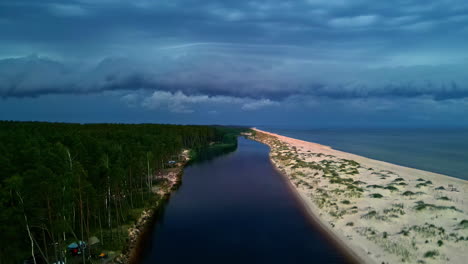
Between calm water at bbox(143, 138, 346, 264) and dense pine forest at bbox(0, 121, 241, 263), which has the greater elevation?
dense pine forest at bbox(0, 121, 241, 263)

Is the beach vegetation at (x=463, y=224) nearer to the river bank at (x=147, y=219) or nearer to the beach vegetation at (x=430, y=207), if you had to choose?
the beach vegetation at (x=430, y=207)

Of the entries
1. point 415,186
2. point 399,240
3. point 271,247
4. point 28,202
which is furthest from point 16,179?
point 415,186

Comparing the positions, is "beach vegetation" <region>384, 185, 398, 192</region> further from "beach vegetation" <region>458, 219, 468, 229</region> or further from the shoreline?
"beach vegetation" <region>458, 219, 468, 229</region>

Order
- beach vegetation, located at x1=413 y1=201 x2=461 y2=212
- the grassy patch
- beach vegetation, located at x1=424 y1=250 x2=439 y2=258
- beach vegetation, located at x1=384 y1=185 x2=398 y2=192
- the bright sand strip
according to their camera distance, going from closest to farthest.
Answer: beach vegetation, located at x1=424 y1=250 x2=439 y2=258, the bright sand strip, beach vegetation, located at x1=413 y1=201 x2=461 y2=212, the grassy patch, beach vegetation, located at x1=384 y1=185 x2=398 y2=192

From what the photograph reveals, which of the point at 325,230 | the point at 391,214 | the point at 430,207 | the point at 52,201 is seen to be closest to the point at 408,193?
the point at 430,207

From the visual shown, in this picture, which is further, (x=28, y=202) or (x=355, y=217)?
(x=355, y=217)

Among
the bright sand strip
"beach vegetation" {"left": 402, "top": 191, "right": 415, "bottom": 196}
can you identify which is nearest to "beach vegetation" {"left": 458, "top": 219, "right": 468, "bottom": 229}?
the bright sand strip

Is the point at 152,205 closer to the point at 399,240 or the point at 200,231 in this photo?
the point at 200,231

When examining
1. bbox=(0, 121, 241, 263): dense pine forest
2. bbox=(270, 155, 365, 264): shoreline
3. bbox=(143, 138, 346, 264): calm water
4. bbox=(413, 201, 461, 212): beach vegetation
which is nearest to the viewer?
bbox=(0, 121, 241, 263): dense pine forest
